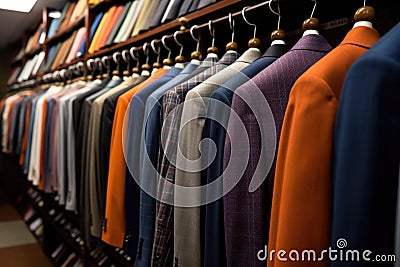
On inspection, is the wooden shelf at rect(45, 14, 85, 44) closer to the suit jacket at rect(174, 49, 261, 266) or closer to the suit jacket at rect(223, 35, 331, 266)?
Answer: the suit jacket at rect(174, 49, 261, 266)

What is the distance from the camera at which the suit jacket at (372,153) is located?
0.54 meters

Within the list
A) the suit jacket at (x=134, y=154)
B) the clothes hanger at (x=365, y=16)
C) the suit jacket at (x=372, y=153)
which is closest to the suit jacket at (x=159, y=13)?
the suit jacket at (x=134, y=154)

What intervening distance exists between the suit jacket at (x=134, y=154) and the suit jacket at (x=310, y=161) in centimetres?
69

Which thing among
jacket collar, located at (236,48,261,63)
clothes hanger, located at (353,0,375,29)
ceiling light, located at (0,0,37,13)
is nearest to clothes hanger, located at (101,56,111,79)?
jacket collar, located at (236,48,261,63)

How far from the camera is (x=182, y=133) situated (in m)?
0.97

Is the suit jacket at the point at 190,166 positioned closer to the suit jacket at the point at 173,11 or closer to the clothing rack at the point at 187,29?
the clothing rack at the point at 187,29

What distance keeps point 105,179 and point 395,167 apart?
1178mm

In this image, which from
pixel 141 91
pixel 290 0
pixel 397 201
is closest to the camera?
pixel 397 201

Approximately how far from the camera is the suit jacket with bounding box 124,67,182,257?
4.09 feet

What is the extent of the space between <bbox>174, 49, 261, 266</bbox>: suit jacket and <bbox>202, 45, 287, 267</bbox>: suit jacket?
0.04 meters

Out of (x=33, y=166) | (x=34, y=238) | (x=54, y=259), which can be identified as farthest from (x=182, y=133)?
(x=34, y=238)

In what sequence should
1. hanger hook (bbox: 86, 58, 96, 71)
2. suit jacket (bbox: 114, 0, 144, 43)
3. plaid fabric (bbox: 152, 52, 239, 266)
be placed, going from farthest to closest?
1. hanger hook (bbox: 86, 58, 96, 71)
2. suit jacket (bbox: 114, 0, 144, 43)
3. plaid fabric (bbox: 152, 52, 239, 266)

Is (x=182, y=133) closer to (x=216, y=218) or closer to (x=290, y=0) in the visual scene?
(x=216, y=218)

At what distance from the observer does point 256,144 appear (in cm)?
81
